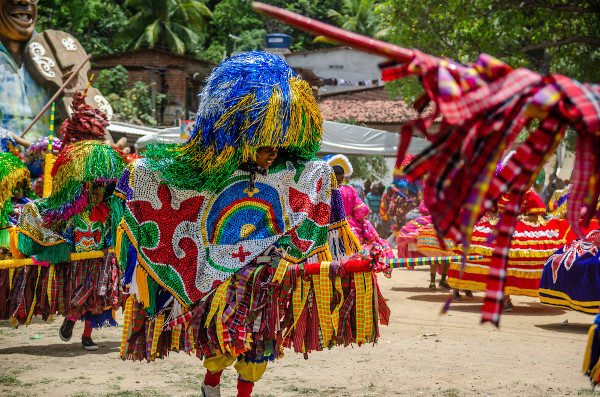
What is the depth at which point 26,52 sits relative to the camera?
13.3 metres

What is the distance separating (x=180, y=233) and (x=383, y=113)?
29083 millimetres

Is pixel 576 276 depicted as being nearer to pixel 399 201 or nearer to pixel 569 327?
pixel 569 327

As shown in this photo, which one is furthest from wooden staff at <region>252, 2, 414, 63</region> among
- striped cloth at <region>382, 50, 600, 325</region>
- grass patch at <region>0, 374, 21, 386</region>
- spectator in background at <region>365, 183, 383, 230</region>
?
spectator in background at <region>365, 183, 383, 230</region>

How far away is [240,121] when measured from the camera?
12.9ft

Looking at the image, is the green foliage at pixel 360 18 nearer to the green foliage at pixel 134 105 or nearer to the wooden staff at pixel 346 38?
the green foliage at pixel 134 105

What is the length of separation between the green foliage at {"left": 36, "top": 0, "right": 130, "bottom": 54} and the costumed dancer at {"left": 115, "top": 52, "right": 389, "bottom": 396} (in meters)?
24.4

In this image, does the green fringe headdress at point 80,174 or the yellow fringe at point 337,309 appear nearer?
the yellow fringe at point 337,309

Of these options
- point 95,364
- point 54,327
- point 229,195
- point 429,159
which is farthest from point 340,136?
point 429,159

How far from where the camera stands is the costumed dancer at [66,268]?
253 inches

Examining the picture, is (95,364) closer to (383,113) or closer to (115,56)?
(115,56)

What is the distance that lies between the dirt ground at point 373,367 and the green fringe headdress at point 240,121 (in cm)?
175

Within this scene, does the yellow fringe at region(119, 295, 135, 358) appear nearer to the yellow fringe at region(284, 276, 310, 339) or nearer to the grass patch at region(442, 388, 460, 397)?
the yellow fringe at region(284, 276, 310, 339)

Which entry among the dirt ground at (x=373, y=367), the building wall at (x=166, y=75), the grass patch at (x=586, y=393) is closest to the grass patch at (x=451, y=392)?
the dirt ground at (x=373, y=367)

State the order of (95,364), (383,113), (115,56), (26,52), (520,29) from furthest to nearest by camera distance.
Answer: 1. (383,113)
2. (115,56)
3. (520,29)
4. (26,52)
5. (95,364)
